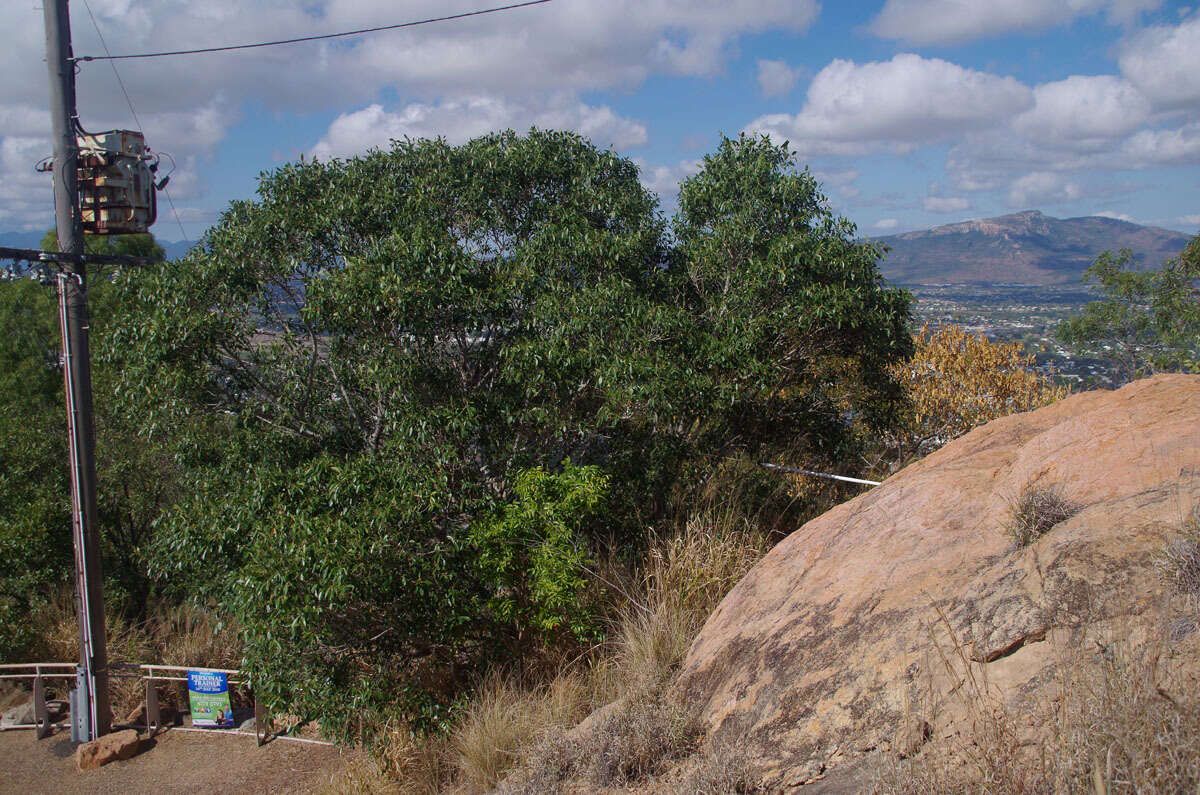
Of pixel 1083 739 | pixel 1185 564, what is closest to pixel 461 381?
pixel 1185 564

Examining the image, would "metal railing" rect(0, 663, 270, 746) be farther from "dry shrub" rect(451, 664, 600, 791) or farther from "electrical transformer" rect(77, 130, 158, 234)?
"electrical transformer" rect(77, 130, 158, 234)

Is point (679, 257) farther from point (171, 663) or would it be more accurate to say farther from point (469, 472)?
point (171, 663)

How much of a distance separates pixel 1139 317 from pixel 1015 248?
74.7m

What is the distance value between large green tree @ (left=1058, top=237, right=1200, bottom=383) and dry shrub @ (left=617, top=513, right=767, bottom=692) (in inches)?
364

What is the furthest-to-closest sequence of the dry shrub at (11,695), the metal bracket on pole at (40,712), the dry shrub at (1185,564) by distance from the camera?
the dry shrub at (11,695) → the metal bracket on pole at (40,712) → the dry shrub at (1185,564)

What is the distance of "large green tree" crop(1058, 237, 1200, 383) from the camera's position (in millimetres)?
14164

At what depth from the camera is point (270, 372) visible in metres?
8.80

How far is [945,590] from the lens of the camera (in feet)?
14.7

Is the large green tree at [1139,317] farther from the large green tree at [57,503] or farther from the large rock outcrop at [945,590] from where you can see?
the large green tree at [57,503]

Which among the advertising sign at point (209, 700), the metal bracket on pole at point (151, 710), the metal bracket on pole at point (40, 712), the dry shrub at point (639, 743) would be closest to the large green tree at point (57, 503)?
the metal bracket on pole at point (40, 712)

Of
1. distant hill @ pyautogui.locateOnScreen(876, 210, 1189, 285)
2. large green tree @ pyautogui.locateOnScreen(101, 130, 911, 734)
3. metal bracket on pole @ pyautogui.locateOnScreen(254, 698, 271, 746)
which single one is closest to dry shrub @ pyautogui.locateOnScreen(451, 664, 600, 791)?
large green tree @ pyautogui.locateOnScreen(101, 130, 911, 734)

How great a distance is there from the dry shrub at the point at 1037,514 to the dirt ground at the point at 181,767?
288 inches

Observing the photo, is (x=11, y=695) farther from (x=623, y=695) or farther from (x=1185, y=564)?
(x=1185, y=564)

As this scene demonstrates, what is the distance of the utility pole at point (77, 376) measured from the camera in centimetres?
1028
